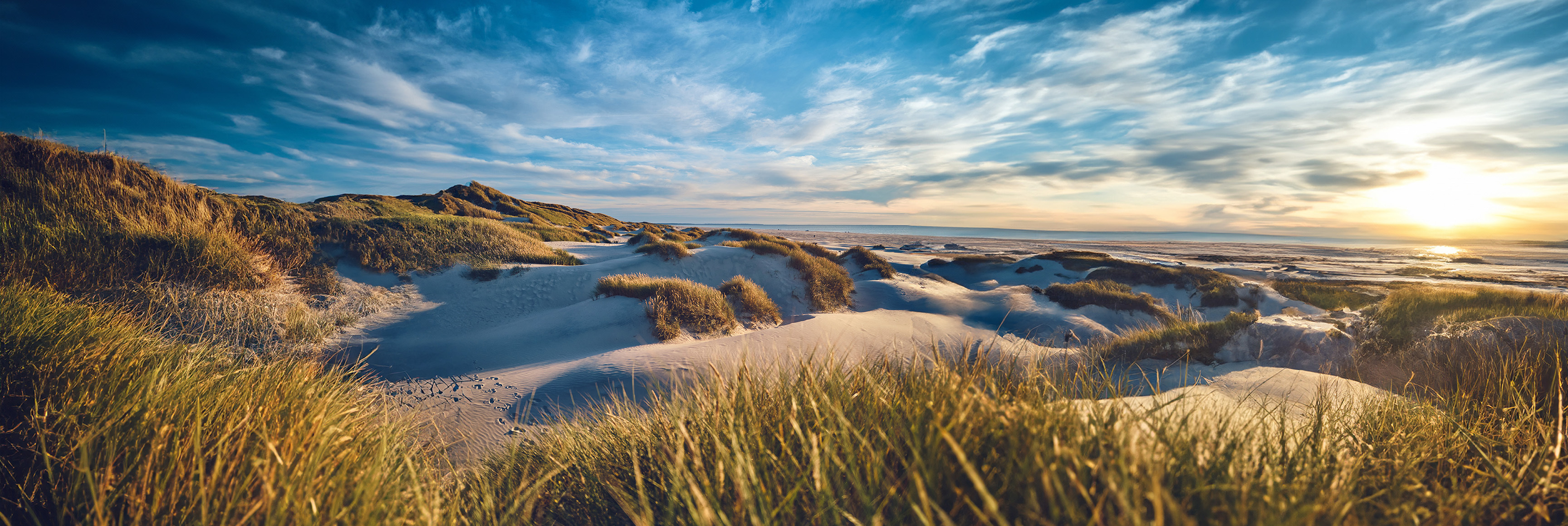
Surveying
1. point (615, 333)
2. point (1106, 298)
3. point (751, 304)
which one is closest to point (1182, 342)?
point (751, 304)

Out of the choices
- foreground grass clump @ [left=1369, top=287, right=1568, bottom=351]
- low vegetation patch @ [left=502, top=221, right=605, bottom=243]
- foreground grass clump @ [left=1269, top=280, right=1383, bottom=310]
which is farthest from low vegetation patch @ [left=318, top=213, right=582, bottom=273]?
foreground grass clump @ [left=1269, top=280, right=1383, bottom=310]

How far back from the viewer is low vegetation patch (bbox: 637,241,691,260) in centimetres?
1341

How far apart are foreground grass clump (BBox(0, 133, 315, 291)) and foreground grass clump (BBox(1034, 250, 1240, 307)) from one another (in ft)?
64.7

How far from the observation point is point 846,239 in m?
58.4

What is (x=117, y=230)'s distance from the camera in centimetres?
671

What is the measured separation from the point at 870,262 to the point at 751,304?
8.76 metres

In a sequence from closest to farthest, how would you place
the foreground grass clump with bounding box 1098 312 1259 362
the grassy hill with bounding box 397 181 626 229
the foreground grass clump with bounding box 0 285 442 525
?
1. the foreground grass clump with bounding box 0 285 442 525
2. the foreground grass clump with bounding box 1098 312 1259 362
3. the grassy hill with bounding box 397 181 626 229

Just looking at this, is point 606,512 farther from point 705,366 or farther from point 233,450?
point 705,366

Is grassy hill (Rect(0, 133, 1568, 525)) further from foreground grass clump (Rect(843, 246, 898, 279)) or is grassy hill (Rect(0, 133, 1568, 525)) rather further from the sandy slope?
foreground grass clump (Rect(843, 246, 898, 279))

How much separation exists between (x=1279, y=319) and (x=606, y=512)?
8.49 meters

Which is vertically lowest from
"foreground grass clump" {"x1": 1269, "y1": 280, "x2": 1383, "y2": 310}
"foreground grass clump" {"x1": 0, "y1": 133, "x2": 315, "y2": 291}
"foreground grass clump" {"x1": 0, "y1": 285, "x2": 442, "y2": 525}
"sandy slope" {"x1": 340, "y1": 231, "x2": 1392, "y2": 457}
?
"sandy slope" {"x1": 340, "y1": 231, "x2": 1392, "y2": 457}

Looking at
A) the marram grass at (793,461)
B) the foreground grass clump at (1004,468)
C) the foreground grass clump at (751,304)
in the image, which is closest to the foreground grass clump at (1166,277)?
the foreground grass clump at (751,304)

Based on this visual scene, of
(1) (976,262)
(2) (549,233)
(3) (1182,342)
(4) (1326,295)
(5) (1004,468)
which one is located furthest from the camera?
(1) (976,262)

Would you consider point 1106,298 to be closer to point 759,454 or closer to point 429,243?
point 759,454
